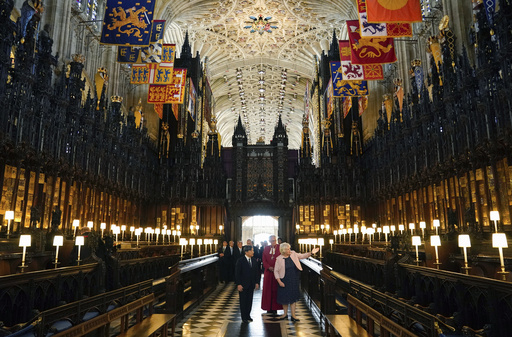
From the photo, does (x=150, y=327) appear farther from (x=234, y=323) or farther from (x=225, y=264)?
(x=225, y=264)

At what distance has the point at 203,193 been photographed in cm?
2394

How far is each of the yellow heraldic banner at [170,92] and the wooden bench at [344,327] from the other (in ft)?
44.9

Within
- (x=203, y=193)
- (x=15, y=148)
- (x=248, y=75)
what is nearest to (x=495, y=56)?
(x=15, y=148)

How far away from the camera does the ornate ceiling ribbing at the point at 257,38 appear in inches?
1152

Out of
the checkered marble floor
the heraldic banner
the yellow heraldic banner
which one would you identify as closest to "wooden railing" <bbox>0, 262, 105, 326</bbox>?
the checkered marble floor

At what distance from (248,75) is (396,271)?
36.8m

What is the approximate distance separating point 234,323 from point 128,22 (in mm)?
10259

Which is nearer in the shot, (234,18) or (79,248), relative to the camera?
(79,248)

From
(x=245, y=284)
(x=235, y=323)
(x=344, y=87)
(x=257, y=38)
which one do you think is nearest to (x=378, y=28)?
(x=344, y=87)

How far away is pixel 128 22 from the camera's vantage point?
42.3 feet

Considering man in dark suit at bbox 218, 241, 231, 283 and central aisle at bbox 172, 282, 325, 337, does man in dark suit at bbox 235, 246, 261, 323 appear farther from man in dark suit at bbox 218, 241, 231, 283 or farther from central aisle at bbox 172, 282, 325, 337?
man in dark suit at bbox 218, 241, 231, 283

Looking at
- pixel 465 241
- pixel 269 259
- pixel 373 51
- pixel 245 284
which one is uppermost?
pixel 373 51

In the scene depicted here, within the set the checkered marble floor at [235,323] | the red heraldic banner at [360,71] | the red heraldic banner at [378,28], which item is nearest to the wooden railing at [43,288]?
the checkered marble floor at [235,323]

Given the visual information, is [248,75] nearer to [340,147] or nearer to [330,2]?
[330,2]
